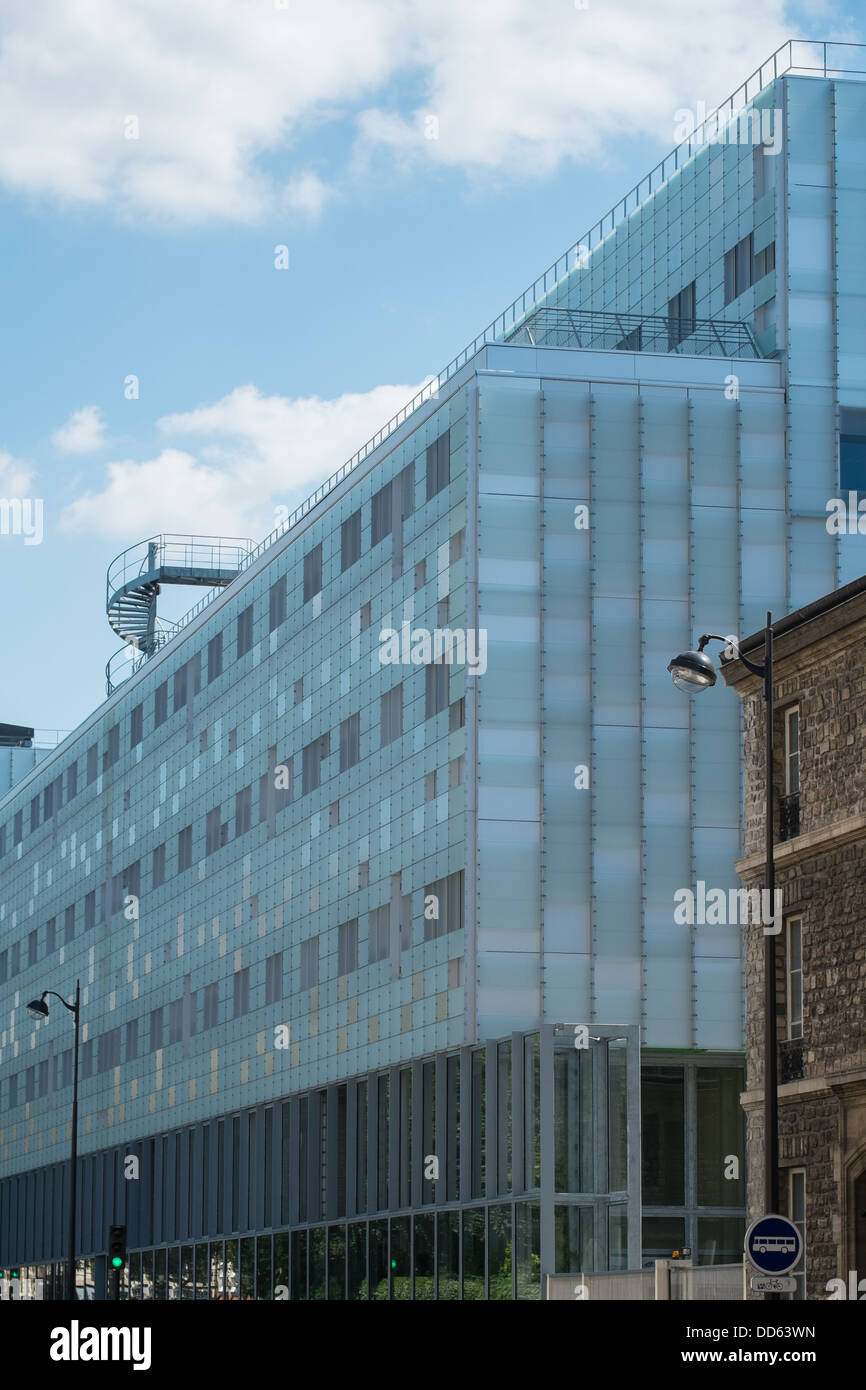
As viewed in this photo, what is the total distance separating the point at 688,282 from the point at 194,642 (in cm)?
2630

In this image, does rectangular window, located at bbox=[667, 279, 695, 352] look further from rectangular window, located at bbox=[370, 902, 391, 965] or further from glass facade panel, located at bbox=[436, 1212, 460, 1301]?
glass facade panel, located at bbox=[436, 1212, 460, 1301]

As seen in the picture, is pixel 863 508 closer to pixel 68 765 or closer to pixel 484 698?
pixel 484 698

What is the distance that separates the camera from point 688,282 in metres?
67.2

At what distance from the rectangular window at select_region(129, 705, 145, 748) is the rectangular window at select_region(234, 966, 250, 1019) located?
55.7ft

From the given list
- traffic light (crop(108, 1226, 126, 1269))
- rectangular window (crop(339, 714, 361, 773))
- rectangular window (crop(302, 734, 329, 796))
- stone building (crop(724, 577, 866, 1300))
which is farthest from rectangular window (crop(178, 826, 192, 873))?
stone building (crop(724, 577, 866, 1300))

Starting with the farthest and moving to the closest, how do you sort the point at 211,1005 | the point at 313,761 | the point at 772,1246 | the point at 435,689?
the point at 211,1005, the point at 313,761, the point at 435,689, the point at 772,1246

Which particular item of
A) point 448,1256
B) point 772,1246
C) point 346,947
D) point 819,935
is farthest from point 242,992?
point 772,1246

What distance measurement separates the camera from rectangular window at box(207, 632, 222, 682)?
267 ft

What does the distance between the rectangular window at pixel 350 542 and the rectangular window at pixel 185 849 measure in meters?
17.6

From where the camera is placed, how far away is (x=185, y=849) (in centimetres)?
8375

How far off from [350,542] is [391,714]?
715 centimetres

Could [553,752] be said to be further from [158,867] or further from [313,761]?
[158,867]
